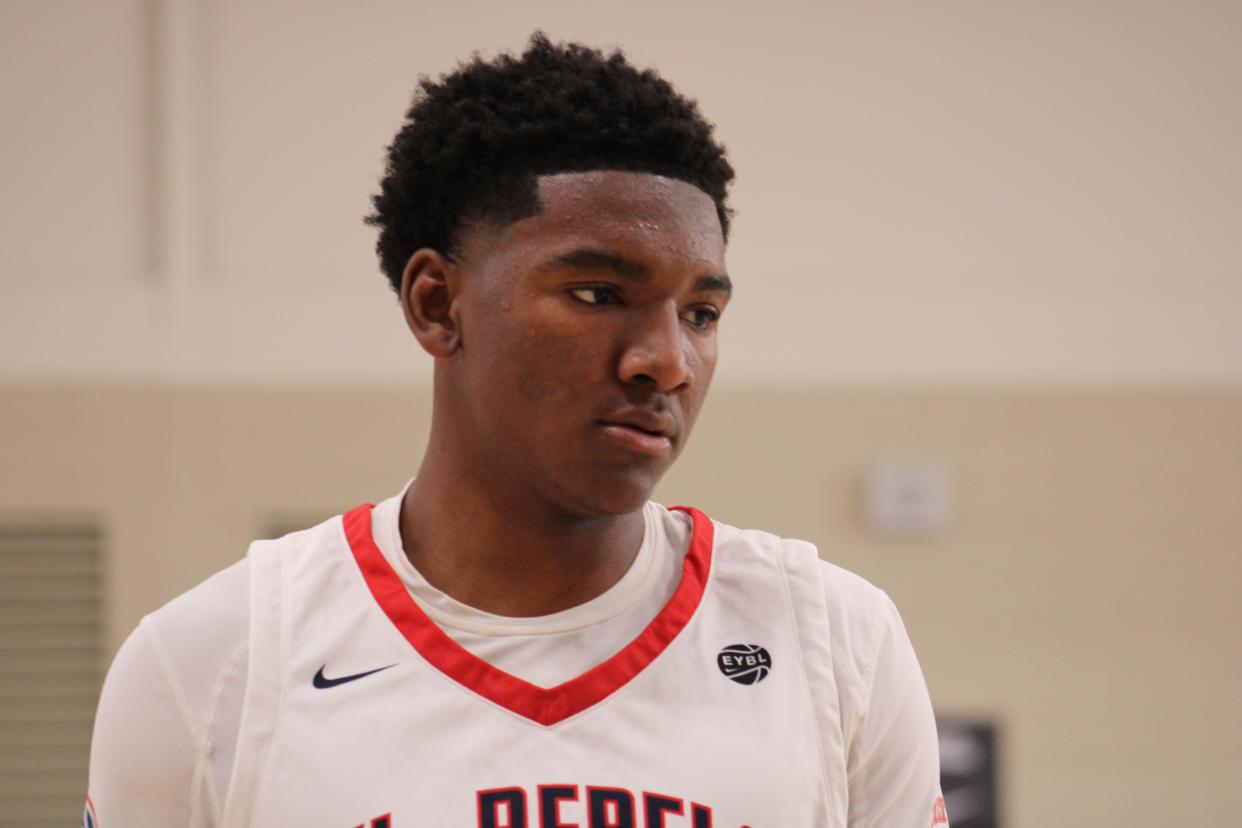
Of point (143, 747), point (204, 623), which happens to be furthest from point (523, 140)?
point (143, 747)

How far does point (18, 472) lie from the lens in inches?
177

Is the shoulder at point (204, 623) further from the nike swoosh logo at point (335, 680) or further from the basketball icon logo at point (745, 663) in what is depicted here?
the basketball icon logo at point (745, 663)

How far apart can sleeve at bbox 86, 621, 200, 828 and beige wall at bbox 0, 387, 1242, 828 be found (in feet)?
10.1

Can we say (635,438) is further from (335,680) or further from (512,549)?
(335,680)

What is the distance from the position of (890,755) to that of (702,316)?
0.47m

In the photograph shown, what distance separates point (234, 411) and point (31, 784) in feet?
4.20

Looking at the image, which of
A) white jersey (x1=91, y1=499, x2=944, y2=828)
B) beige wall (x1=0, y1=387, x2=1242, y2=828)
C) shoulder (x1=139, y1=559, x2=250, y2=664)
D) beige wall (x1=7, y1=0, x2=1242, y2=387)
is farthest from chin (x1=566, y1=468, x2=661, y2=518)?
beige wall (x1=7, y1=0, x2=1242, y2=387)

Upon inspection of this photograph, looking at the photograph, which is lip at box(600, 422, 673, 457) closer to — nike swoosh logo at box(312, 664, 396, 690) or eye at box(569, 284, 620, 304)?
eye at box(569, 284, 620, 304)

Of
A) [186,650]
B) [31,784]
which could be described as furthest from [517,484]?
[31,784]

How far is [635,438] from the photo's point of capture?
1360mm

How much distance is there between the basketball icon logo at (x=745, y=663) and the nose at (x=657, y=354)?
284 millimetres

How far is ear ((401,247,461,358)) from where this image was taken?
4.80ft

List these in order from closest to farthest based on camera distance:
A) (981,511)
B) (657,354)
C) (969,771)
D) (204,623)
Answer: (657,354) → (204,623) → (969,771) → (981,511)

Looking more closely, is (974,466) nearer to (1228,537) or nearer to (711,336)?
(1228,537)
